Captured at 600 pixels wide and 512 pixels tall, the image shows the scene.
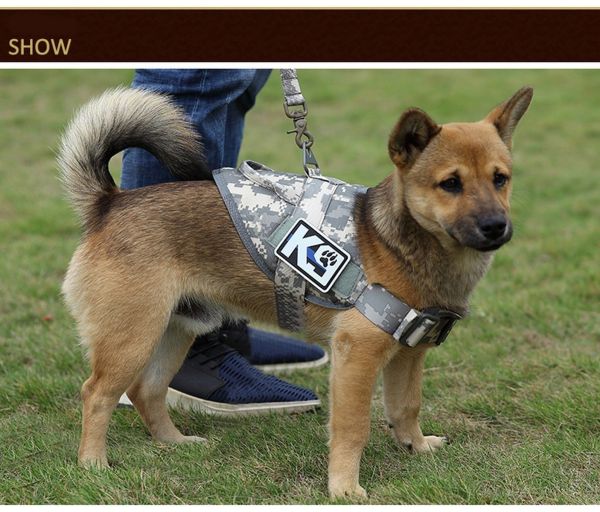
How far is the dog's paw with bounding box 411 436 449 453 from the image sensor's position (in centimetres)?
354

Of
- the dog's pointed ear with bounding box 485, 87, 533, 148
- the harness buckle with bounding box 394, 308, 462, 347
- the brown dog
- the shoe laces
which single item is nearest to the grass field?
the brown dog

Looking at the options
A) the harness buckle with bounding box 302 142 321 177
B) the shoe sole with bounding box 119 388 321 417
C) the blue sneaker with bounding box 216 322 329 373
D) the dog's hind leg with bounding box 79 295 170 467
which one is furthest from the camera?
the blue sneaker with bounding box 216 322 329 373

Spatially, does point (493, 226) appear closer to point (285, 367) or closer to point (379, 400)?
point (379, 400)

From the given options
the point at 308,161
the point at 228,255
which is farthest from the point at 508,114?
the point at 228,255

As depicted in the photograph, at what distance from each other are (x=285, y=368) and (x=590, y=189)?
4.14 metres

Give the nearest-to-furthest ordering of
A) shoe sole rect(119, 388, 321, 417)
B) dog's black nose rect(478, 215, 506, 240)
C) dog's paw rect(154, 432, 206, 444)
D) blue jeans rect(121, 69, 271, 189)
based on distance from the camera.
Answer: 1. dog's black nose rect(478, 215, 506, 240)
2. dog's paw rect(154, 432, 206, 444)
3. blue jeans rect(121, 69, 271, 189)
4. shoe sole rect(119, 388, 321, 417)

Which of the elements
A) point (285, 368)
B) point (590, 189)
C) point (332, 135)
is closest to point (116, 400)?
point (285, 368)

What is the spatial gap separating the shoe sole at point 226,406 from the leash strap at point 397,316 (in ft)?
3.21

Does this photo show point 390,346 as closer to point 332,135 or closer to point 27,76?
point 332,135

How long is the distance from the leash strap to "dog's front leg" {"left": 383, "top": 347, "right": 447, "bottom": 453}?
0.37m

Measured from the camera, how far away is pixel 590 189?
759cm

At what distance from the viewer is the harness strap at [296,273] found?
328 centimetres

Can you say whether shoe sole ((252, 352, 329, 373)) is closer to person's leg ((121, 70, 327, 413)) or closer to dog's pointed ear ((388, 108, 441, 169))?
person's leg ((121, 70, 327, 413))

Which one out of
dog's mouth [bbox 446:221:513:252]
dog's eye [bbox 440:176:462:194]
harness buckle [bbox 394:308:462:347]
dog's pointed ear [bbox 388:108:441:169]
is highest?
dog's pointed ear [bbox 388:108:441:169]
